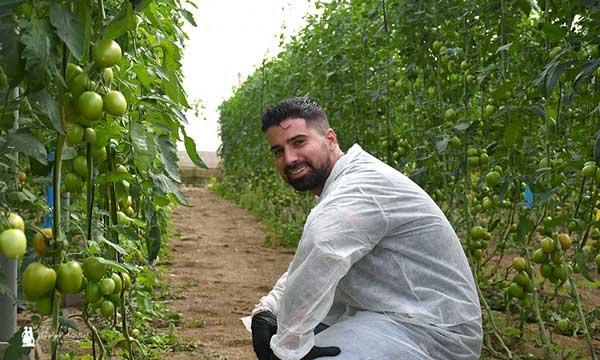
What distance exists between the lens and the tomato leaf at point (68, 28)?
3.45 feet

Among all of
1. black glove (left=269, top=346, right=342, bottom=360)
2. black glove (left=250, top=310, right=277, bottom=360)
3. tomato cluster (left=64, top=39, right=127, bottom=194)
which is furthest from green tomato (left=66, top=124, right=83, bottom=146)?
black glove (left=250, top=310, right=277, bottom=360)

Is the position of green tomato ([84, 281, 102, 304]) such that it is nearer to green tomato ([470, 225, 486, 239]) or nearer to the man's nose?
the man's nose

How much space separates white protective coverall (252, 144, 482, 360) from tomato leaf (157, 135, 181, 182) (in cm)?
51

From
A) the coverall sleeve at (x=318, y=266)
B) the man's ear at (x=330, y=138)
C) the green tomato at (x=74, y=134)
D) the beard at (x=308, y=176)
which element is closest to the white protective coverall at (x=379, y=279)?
the coverall sleeve at (x=318, y=266)

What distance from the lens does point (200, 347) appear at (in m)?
3.58

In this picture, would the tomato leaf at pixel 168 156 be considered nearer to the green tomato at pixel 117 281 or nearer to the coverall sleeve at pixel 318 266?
the green tomato at pixel 117 281

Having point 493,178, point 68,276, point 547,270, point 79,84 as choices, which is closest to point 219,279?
point 493,178

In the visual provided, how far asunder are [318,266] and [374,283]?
28 cm

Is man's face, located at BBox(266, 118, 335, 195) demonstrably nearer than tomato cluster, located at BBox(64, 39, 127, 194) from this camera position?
No

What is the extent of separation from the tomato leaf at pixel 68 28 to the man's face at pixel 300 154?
144 centimetres

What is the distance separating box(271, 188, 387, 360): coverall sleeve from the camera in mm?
2014

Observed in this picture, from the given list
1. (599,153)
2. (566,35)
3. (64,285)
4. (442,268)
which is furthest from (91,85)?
(566,35)

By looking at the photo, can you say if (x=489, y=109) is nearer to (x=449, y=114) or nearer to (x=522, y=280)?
(x=449, y=114)

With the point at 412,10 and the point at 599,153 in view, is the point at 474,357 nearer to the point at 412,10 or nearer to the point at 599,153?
the point at 599,153
